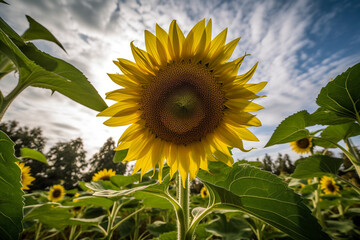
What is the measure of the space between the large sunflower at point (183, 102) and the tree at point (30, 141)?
28.3m

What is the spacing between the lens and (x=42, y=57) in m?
0.97

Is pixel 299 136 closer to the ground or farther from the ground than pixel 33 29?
closer to the ground

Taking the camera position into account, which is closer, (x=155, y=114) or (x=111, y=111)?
(x=111, y=111)

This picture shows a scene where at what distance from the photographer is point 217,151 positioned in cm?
137

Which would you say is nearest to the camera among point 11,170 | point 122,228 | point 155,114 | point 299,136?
point 11,170

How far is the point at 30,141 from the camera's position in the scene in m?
29.7

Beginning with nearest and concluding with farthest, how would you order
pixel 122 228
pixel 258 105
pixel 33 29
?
pixel 33 29, pixel 258 105, pixel 122 228

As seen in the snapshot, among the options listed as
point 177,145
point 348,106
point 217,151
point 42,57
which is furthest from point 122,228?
point 348,106

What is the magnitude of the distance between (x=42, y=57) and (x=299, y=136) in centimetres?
195

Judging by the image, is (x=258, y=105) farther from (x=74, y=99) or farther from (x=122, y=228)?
(x=122, y=228)

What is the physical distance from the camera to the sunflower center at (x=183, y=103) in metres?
1.38

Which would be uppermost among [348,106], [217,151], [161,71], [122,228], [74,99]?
[161,71]

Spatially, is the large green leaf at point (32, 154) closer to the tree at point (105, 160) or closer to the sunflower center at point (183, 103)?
the sunflower center at point (183, 103)

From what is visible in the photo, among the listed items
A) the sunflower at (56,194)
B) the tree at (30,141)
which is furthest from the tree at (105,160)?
the sunflower at (56,194)
